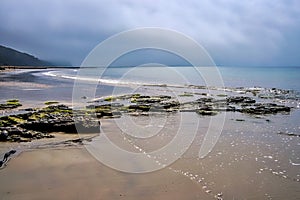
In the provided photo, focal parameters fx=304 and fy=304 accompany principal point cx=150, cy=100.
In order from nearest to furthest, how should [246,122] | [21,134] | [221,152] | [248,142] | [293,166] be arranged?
[293,166] < [221,152] < [21,134] < [248,142] < [246,122]

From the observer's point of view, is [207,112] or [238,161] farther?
[207,112]

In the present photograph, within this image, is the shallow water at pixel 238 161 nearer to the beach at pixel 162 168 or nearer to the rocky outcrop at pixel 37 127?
the beach at pixel 162 168

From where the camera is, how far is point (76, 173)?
9352 millimetres

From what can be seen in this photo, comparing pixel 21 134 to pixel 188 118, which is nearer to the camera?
pixel 21 134

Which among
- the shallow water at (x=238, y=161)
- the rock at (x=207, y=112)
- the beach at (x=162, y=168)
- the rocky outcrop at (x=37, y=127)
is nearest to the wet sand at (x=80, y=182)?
the beach at (x=162, y=168)

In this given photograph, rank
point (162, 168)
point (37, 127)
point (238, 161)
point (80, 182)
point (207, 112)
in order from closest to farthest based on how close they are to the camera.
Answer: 1. point (80, 182)
2. point (162, 168)
3. point (238, 161)
4. point (37, 127)
5. point (207, 112)

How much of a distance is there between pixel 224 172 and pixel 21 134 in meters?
8.81

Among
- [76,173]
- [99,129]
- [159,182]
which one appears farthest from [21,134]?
[159,182]

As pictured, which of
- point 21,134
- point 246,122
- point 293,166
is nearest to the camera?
point 293,166

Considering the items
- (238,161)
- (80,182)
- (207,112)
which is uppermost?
(207,112)

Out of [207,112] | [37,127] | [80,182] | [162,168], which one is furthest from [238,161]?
[207,112]

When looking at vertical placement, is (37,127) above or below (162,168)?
above

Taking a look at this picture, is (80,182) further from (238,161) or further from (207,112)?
(207,112)

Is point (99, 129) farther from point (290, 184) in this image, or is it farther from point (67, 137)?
point (290, 184)
